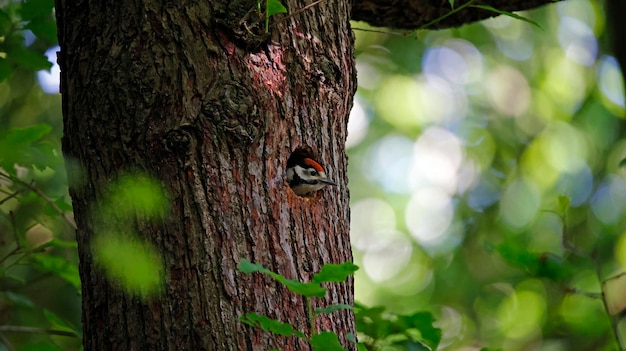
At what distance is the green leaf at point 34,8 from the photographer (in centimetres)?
316

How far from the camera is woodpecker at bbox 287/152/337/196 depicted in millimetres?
2758

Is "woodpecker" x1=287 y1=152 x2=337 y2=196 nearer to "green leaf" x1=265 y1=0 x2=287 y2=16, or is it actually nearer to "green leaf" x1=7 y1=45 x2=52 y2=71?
"green leaf" x1=265 y1=0 x2=287 y2=16

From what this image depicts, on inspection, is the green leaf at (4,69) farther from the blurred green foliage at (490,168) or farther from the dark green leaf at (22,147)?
the blurred green foliage at (490,168)

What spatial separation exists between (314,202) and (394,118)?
10.3m

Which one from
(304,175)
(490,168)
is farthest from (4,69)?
(490,168)

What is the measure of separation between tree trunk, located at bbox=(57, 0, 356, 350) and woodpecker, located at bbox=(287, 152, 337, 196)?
0.33 ft

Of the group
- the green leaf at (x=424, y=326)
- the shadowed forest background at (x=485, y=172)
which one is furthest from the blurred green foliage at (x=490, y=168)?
the green leaf at (x=424, y=326)

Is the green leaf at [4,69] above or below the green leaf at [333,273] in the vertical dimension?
above

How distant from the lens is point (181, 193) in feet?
7.86

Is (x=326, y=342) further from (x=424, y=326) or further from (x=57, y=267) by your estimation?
(x=57, y=267)

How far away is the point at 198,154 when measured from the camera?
2422mm

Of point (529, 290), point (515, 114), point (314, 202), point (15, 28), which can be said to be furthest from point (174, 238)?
point (515, 114)

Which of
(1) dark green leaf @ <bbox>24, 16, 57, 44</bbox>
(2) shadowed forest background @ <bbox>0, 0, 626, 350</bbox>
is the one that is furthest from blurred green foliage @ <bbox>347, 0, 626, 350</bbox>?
(1) dark green leaf @ <bbox>24, 16, 57, 44</bbox>

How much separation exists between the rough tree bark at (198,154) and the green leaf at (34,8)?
54cm
